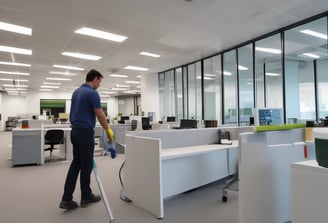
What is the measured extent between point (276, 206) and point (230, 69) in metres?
6.11

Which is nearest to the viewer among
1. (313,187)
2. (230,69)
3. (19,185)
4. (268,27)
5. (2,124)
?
(313,187)

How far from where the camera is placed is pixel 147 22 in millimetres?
4949

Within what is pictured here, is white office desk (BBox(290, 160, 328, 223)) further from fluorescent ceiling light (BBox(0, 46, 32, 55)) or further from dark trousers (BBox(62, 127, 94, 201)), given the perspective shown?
fluorescent ceiling light (BBox(0, 46, 32, 55))

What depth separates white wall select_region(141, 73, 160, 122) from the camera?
1130 centimetres

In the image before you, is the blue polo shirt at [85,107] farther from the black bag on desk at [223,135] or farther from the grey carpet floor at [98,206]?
the black bag on desk at [223,135]

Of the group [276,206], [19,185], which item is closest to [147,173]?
[276,206]

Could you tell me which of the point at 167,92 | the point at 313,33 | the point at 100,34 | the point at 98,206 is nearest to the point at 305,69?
the point at 313,33

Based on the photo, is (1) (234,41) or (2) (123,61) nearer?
(1) (234,41)

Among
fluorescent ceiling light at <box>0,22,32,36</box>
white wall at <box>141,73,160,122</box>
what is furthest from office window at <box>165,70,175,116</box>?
fluorescent ceiling light at <box>0,22,32,36</box>

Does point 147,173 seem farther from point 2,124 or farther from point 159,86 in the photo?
point 2,124

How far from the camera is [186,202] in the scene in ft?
9.89

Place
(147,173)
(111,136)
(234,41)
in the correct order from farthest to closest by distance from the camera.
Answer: (234,41) < (147,173) < (111,136)

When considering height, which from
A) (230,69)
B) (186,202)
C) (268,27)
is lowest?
(186,202)

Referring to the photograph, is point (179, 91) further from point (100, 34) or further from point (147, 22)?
point (147, 22)
